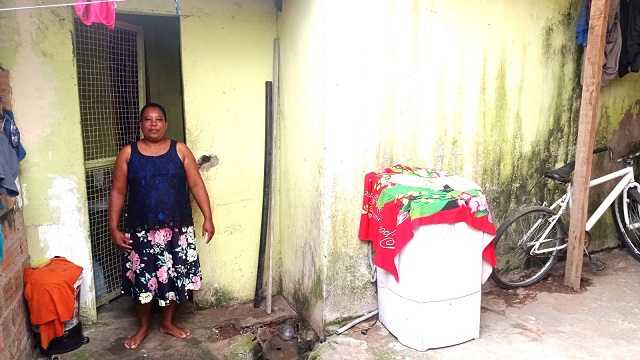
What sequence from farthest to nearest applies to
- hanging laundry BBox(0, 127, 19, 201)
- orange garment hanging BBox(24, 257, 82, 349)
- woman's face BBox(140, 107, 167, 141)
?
woman's face BBox(140, 107, 167, 141)
orange garment hanging BBox(24, 257, 82, 349)
hanging laundry BBox(0, 127, 19, 201)

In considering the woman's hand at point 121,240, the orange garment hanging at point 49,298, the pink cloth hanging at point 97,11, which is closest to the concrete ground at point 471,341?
the orange garment hanging at point 49,298

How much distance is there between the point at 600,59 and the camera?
12.5 feet

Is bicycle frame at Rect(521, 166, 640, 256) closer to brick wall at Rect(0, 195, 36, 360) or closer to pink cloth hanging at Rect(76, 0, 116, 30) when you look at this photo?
pink cloth hanging at Rect(76, 0, 116, 30)

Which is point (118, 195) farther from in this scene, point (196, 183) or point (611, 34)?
point (611, 34)

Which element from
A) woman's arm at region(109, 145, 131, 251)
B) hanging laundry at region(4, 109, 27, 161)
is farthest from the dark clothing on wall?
woman's arm at region(109, 145, 131, 251)

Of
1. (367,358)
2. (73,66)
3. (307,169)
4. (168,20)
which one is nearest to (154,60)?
(168,20)

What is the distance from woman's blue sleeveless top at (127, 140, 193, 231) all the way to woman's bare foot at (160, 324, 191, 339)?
0.89 m

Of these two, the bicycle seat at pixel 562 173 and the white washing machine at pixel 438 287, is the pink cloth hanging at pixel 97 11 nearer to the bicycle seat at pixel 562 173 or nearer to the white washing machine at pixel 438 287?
the white washing machine at pixel 438 287

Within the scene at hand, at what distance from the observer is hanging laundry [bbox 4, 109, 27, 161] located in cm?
309

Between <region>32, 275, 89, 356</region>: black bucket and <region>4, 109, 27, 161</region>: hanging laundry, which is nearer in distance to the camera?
<region>4, 109, 27, 161</region>: hanging laundry

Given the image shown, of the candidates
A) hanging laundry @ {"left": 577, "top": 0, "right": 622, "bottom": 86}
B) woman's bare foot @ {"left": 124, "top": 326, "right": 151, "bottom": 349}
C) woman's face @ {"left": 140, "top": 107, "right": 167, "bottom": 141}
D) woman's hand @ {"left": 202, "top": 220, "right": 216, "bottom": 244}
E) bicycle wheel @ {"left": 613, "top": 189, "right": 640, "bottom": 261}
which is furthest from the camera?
bicycle wheel @ {"left": 613, "top": 189, "right": 640, "bottom": 261}

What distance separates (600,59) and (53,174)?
173 inches

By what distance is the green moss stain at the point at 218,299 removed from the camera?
4227 millimetres

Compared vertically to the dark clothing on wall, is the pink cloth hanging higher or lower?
higher
